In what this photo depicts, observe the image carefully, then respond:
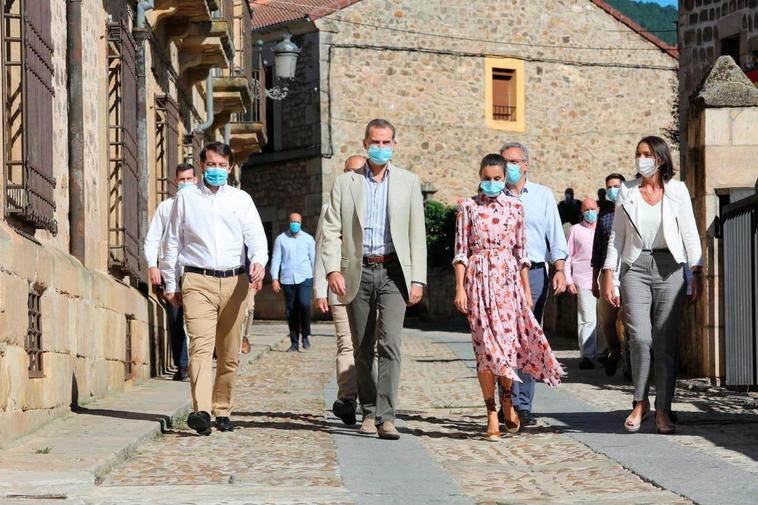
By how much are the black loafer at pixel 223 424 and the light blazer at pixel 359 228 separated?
3.40 feet

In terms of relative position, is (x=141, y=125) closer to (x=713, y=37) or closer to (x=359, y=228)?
(x=359, y=228)

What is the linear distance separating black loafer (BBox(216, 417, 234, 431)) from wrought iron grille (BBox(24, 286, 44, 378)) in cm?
116

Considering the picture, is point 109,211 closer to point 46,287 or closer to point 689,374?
point 46,287

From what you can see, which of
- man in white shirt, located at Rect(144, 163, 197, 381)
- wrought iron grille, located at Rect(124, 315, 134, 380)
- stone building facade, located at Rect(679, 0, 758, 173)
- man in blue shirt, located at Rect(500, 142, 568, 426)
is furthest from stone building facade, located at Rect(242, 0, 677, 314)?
man in blue shirt, located at Rect(500, 142, 568, 426)

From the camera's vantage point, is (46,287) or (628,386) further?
(628,386)

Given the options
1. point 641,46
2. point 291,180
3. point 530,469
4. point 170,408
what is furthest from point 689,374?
point 641,46

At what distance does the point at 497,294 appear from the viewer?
9219mm

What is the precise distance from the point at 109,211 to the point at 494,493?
6803 mm

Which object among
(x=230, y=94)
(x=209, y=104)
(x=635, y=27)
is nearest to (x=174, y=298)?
(x=209, y=104)

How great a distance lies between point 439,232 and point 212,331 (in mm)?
25438

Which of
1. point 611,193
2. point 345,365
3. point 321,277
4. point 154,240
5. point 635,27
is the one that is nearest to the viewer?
point 321,277

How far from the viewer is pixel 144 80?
1451 centimetres

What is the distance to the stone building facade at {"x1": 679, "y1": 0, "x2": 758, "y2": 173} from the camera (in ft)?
60.2

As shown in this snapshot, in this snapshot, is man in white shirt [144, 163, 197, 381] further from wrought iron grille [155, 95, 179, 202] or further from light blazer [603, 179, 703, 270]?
light blazer [603, 179, 703, 270]
